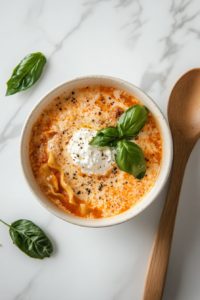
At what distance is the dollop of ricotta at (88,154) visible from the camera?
6.19ft

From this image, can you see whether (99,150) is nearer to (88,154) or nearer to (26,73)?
(88,154)

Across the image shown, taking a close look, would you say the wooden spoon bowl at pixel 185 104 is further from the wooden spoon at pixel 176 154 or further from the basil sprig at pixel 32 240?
the basil sprig at pixel 32 240

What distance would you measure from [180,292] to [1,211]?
69.7 inches

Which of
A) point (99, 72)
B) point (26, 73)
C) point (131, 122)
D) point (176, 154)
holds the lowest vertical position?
point (176, 154)

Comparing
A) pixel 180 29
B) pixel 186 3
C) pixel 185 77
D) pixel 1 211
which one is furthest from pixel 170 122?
pixel 1 211

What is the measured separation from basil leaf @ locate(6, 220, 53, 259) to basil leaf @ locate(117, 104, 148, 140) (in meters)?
1.17

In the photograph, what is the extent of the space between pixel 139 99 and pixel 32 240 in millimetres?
1494

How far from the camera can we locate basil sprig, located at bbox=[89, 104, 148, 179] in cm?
170

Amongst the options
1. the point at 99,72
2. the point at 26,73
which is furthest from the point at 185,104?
the point at 26,73

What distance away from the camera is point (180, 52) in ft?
7.41

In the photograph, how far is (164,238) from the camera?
217 cm

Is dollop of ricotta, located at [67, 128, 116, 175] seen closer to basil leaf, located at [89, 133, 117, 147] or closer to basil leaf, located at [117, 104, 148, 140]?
basil leaf, located at [89, 133, 117, 147]

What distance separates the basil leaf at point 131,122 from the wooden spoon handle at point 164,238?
0.59m

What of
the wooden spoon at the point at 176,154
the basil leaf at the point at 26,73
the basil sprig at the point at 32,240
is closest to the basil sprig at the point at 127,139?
the wooden spoon at the point at 176,154
